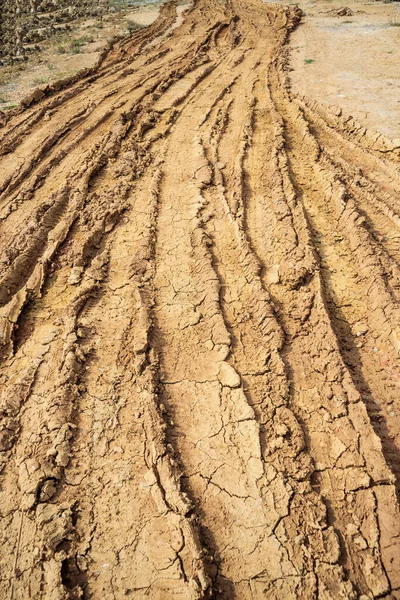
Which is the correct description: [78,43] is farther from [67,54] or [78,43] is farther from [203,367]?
[203,367]

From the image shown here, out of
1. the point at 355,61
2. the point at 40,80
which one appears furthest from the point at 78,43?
the point at 355,61

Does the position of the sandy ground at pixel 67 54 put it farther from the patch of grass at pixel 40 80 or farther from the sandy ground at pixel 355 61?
the sandy ground at pixel 355 61

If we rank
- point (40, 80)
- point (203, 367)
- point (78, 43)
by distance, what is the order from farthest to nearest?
point (78, 43), point (40, 80), point (203, 367)

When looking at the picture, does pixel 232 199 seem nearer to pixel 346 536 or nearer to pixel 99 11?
pixel 346 536

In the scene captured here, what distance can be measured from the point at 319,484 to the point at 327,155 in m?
5.00

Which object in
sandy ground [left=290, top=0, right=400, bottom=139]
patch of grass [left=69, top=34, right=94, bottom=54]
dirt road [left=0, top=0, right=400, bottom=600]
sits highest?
patch of grass [left=69, top=34, right=94, bottom=54]

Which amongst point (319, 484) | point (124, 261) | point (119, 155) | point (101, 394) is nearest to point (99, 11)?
point (119, 155)

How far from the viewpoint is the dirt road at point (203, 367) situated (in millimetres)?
2334

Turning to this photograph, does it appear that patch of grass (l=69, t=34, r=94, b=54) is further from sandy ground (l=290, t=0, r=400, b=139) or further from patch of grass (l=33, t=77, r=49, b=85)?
sandy ground (l=290, t=0, r=400, b=139)

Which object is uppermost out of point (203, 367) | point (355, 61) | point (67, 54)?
point (67, 54)

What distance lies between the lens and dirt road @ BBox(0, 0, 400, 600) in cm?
233

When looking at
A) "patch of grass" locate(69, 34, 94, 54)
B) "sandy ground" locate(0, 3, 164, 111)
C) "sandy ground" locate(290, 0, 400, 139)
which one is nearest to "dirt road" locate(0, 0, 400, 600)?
"sandy ground" locate(290, 0, 400, 139)

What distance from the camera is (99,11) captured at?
1731 centimetres

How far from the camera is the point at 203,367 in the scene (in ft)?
10.9
